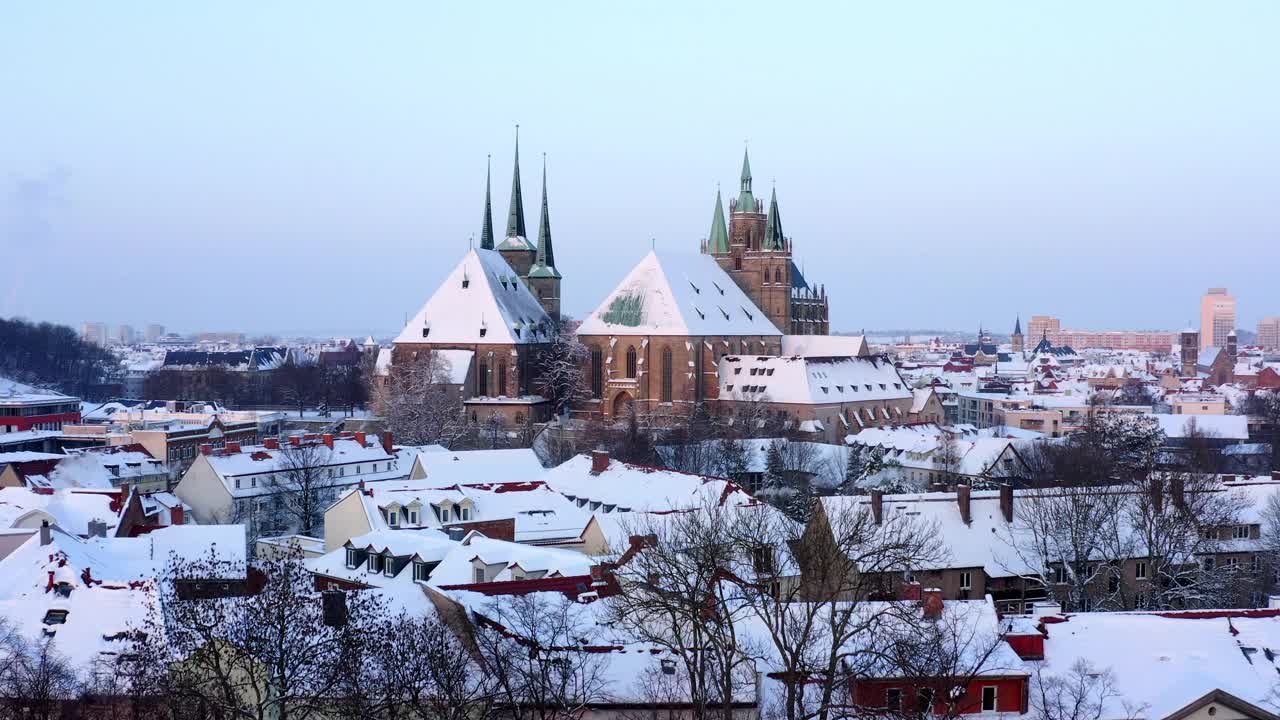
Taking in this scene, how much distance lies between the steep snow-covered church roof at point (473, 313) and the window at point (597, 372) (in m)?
5.23

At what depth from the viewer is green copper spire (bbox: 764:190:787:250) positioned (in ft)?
401

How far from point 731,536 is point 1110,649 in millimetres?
7246

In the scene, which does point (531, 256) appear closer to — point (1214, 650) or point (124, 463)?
A: point (124, 463)

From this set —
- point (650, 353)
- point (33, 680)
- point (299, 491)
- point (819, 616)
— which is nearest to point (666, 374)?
point (650, 353)

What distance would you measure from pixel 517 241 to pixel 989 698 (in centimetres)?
10119

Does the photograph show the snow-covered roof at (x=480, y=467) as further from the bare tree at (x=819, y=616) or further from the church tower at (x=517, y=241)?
the church tower at (x=517, y=241)

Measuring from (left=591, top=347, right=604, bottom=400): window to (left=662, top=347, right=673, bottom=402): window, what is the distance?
4841mm

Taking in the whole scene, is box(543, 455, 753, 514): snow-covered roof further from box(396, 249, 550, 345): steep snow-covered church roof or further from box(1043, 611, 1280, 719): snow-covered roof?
box(396, 249, 550, 345): steep snow-covered church roof

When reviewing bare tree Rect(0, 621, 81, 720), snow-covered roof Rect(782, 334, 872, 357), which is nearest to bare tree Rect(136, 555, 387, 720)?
bare tree Rect(0, 621, 81, 720)

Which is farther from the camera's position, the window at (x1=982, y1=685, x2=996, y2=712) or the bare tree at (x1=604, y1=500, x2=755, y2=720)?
the window at (x1=982, y1=685, x2=996, y2=712)

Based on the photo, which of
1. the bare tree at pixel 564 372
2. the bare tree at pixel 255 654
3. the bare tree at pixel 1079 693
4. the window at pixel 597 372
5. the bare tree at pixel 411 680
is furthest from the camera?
the window at pixel 597 372

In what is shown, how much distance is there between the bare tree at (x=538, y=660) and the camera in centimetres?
2366

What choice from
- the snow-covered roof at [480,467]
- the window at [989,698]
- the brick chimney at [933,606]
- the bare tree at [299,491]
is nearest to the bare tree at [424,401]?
the bare tree at [299,491]

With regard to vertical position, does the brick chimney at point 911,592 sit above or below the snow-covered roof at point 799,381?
below
